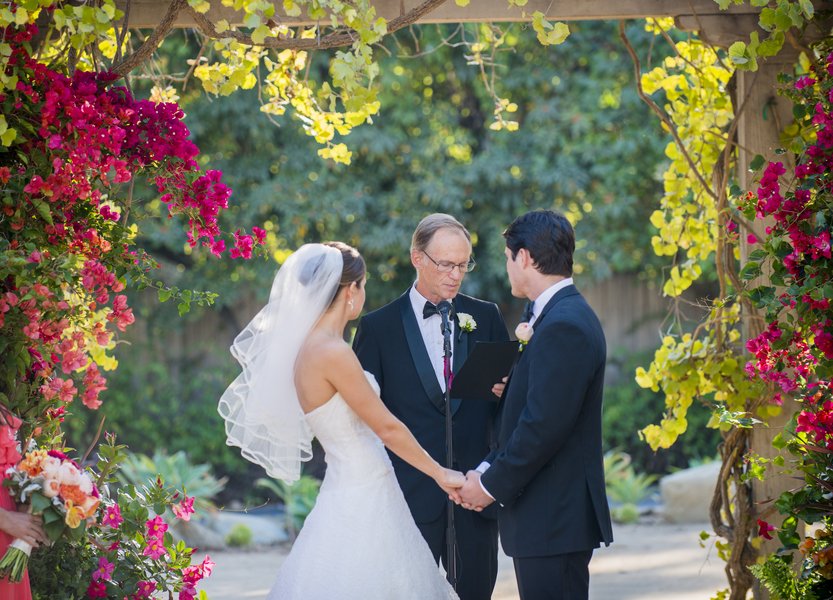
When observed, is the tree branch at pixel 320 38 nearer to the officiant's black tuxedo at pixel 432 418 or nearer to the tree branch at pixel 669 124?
the officiant's black tuxedo at pixel 432 418

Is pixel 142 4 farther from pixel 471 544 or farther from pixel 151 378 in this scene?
pixel 151 378

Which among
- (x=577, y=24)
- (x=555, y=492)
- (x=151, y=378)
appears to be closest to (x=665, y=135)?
(x=577, y=24)

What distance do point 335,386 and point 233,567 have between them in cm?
449

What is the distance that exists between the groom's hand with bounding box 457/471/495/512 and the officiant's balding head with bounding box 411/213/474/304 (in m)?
0.82

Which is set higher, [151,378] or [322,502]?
[151,378]

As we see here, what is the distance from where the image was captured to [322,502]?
3.60 metres

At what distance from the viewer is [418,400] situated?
4219 mm

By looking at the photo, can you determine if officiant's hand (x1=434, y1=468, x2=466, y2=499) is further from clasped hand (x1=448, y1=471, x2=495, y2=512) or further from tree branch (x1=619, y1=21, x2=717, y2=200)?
tree branch (x1=619, y1=21, x2=717, y2=200)

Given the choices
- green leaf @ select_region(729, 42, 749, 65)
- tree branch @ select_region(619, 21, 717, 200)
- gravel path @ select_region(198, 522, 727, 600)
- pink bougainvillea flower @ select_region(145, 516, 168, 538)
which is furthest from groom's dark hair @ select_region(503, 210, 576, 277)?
gravel path @ select_region(198, 522, 727, 600)

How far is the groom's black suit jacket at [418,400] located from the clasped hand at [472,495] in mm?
344

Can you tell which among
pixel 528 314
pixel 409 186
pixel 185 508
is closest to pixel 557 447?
pixel 528 314

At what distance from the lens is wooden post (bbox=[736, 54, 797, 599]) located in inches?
177

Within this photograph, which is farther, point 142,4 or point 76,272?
point 142,4

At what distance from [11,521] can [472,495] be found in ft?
4.95
